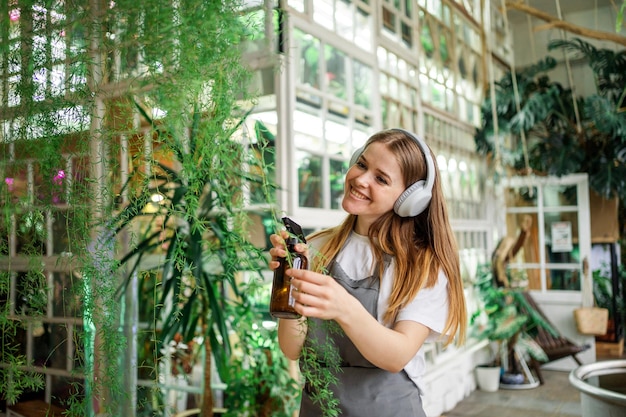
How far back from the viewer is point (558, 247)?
6.55m

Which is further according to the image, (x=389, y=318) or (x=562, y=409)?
(x=562, y=409)

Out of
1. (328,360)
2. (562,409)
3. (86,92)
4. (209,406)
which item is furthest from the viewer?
(562,409)

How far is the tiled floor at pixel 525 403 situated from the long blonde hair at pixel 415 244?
12.3ft

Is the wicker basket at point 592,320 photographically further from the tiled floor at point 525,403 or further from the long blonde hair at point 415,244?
the long blonde hair at point 415,244

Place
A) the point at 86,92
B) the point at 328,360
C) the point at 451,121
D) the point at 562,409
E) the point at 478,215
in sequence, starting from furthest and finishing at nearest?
the point at 478,215 → the point at 451,121 → the point at 562,409 → the point at 328,360 → the point at 86,92

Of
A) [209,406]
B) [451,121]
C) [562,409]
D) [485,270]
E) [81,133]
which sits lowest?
[562,409]

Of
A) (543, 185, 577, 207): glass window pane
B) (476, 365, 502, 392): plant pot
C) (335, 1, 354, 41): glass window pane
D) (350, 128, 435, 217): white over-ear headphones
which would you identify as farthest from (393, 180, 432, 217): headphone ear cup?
(543, 185, 577, 207): glass window pane

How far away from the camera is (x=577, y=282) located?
6438 mm

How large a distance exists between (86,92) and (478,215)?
5618mm

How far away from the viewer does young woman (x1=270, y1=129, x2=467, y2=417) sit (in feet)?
4.21

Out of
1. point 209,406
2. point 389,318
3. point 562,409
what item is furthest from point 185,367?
point 562,409

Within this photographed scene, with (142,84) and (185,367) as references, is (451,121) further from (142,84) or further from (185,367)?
(142,84)

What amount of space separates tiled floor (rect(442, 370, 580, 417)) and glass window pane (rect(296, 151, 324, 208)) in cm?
239

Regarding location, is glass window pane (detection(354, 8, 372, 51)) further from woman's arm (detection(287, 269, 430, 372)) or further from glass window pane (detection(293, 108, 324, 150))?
woman's arm (detection(287, 269, 430, 372))
